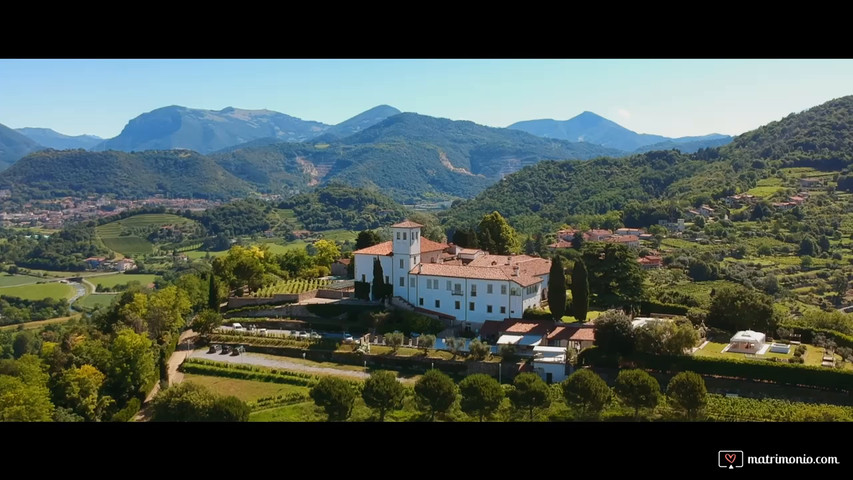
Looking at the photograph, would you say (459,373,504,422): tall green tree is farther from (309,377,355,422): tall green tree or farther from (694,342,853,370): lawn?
(694,342,853,370): lawn

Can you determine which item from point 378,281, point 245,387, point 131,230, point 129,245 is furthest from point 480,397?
point 131,230

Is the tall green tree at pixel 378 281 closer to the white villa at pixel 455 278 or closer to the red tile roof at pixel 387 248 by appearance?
the white villa at pixel 455 278

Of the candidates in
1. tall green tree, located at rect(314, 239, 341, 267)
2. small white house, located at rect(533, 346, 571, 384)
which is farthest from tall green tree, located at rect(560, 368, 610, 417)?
tall green tree, located at rect(314, 239, 341, 267)
